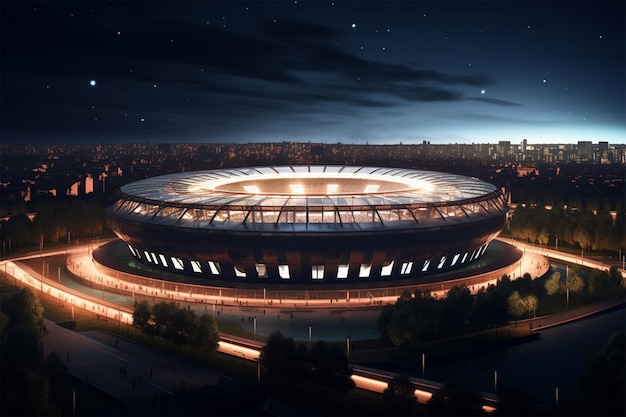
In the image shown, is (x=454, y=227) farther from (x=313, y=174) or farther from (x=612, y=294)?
(x=313, y=174)

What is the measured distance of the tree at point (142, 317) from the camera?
2056 inches

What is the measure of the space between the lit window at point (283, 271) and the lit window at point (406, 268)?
37.4 ft

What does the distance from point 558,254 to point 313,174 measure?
3488 centimetres

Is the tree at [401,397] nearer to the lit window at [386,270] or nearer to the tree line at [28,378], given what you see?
the tree line at [28,378]

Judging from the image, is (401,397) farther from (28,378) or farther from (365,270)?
(365,270)

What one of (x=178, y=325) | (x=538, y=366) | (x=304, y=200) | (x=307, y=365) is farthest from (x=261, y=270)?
(x=538, y=366)

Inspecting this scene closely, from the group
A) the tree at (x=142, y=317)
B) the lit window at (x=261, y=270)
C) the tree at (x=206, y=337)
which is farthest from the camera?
the lit window at (x=261, y=270)

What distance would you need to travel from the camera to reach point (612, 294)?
67.9 meters

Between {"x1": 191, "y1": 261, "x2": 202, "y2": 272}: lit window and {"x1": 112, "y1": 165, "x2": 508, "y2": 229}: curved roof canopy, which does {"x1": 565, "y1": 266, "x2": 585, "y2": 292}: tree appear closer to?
{"x1": 112, "y1": 165, "x2": 508, "y2": 229}: curved roof canopy

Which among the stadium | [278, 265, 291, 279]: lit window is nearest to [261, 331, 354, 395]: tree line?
the stadium

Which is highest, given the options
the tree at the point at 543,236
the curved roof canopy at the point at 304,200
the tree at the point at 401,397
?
the curved roof canopy at the point at 304,200

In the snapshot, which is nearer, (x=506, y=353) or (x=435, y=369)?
(x=435, y=369)

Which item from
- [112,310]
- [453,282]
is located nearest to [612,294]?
[453,282]

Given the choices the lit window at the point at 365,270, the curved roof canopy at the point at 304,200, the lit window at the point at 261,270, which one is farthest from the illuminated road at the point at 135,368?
the lit window at the point at 365,270
